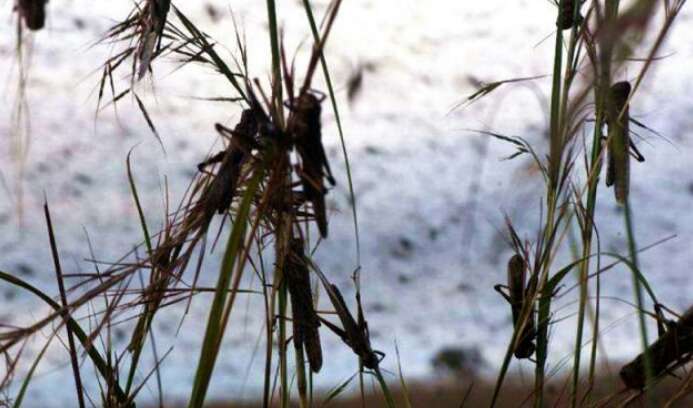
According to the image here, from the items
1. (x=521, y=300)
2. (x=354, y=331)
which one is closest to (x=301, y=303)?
(x=354, y=331)

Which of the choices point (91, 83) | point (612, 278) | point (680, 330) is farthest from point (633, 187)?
point (680, 330)

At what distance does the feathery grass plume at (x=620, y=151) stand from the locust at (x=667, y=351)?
0.21 ft

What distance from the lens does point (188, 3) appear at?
8.50 ft

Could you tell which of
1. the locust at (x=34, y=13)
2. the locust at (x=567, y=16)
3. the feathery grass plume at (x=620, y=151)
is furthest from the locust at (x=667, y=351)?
the locust at (x=34, y=13)

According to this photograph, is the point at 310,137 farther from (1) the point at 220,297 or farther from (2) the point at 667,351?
(2) the point at 667,351

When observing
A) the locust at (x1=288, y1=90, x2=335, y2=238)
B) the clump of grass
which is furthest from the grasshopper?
the locust at (x1=288, y1=90, x2=335, y2=238)

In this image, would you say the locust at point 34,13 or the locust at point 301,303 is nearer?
the locust at point 34,13

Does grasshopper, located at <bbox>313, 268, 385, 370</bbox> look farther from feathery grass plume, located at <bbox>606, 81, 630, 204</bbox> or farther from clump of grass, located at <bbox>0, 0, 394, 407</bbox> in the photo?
feathery grass plume, located at <bbox>606, 81, 630, 204</bbox>

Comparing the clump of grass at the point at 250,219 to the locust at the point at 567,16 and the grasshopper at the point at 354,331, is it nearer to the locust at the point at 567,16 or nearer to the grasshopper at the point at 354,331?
the grasshopper at the point at 354,331

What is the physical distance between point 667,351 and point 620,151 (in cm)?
11

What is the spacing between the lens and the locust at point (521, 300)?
2.12ft

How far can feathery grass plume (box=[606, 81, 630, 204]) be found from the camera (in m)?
A: 0.55

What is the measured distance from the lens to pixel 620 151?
528mm

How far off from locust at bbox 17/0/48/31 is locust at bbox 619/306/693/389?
31 cm
